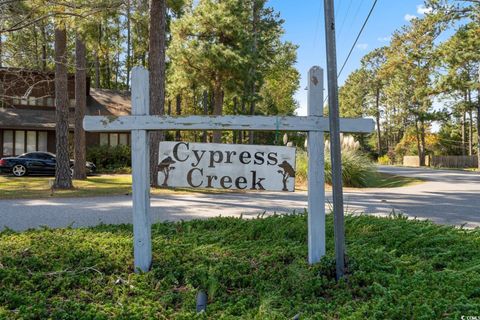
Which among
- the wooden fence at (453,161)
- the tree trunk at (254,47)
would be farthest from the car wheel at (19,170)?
the wooden fence at (453,161)

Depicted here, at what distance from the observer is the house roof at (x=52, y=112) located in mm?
23531

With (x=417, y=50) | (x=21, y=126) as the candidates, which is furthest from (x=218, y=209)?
(x=417, y=50)

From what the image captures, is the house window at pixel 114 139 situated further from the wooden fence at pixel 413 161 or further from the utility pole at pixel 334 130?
the wooden fence at pixel 413 161

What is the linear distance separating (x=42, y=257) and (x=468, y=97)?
43820 millimetres

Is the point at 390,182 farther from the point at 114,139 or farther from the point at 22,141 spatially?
the point at 22,141

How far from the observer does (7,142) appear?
2428cm

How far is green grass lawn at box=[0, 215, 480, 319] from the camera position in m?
2.63

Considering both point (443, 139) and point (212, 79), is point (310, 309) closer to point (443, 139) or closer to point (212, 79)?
point (212, 79)

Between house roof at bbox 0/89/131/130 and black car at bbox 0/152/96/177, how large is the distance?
149 inches

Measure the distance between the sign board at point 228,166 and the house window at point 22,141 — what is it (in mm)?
24250

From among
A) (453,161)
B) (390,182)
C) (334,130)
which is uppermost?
(334,130)

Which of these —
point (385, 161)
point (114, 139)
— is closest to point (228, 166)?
point (114, 139)

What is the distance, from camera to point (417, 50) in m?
24.5

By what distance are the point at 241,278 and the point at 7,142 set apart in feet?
82.7
